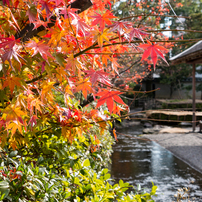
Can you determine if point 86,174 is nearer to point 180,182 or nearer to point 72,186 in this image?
point 72,186

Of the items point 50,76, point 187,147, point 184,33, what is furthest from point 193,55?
point 184,33

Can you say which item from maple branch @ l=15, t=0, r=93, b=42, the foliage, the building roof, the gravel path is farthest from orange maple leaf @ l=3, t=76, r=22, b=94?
the building roof

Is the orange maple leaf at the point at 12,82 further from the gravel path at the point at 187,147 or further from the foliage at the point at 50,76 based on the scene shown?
the gravel path at the point at 187,147

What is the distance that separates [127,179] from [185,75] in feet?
64.6

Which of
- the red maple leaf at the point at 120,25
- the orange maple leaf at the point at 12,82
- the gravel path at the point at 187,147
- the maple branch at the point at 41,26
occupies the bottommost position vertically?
the gravel path at the point at 187,147

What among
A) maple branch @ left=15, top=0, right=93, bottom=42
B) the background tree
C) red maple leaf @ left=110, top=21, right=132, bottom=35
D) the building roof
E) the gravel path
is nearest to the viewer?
red maple leaf @ left=110, top=21, right=132, bottom=35

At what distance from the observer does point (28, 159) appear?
7.14ft

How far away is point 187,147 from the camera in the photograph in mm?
8125

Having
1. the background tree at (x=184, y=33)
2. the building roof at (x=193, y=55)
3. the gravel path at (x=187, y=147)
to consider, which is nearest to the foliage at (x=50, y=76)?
the gravel path at (x=187, y=147)

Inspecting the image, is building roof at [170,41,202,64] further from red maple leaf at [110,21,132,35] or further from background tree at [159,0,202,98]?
background tree at [159,0,202,98]

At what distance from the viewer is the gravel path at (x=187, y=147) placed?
6.68 meters

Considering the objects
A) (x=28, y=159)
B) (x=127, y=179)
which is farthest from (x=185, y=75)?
(x=28, y=159)

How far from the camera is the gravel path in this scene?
21.9 feet

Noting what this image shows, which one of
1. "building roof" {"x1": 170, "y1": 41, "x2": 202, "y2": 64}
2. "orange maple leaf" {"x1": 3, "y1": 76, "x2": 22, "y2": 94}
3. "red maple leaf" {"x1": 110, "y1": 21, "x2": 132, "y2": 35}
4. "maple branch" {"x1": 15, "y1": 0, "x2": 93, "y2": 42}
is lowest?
"orange maple leaf" {"x1": 3, "y1": 76, "x2": 22, "y2": 94}
